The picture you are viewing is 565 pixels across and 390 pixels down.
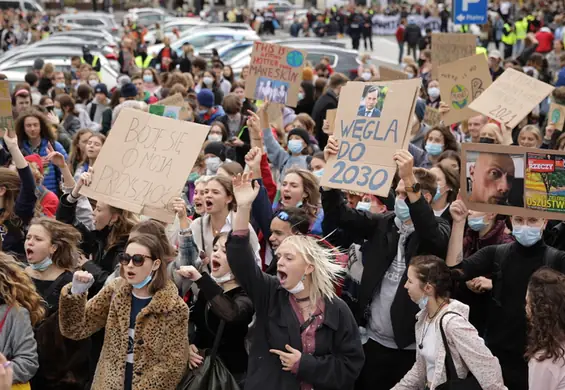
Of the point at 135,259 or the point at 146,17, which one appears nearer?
the point at 135,259

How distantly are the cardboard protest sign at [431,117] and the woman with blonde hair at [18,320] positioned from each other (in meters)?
6.95

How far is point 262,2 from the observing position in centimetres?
5438

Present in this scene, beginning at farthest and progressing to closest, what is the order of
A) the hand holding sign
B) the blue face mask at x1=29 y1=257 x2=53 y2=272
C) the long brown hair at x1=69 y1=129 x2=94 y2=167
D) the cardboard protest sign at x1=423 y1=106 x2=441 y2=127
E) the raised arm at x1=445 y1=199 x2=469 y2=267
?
the cardboard protest sign at x1=423 y1=106 x2=441 y2=127
the long brown hair at x1=69 y1=129 x2=94 y2=167
the hand holding sign
the blue face mask at x1=29 y1=257 x2=53 y2=272
the raised arm at x1=445 y1=199 x2=469 y2=267

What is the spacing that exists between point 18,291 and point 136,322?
0.66m

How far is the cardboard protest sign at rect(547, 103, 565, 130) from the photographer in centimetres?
985

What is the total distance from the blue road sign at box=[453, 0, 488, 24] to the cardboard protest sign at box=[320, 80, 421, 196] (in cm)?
843

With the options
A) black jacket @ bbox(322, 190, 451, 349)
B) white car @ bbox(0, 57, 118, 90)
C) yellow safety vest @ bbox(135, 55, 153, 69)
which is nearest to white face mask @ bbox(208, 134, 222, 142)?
black jacket @ bbox(322, 190, 451, 349)

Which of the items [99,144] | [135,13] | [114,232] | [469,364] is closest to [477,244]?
[469,364]

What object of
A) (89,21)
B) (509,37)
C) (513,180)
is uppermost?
(513,180)

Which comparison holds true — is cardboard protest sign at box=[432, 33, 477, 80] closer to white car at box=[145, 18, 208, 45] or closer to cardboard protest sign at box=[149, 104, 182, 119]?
cardboard protest sign at box=[149, 104, 182, 119]

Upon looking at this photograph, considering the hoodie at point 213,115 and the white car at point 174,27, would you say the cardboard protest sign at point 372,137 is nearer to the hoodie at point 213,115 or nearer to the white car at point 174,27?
the hoodie at point 213,115

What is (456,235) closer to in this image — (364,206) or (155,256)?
(364,206)

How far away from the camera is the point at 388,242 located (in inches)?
225

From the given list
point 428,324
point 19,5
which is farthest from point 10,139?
point 19,5
